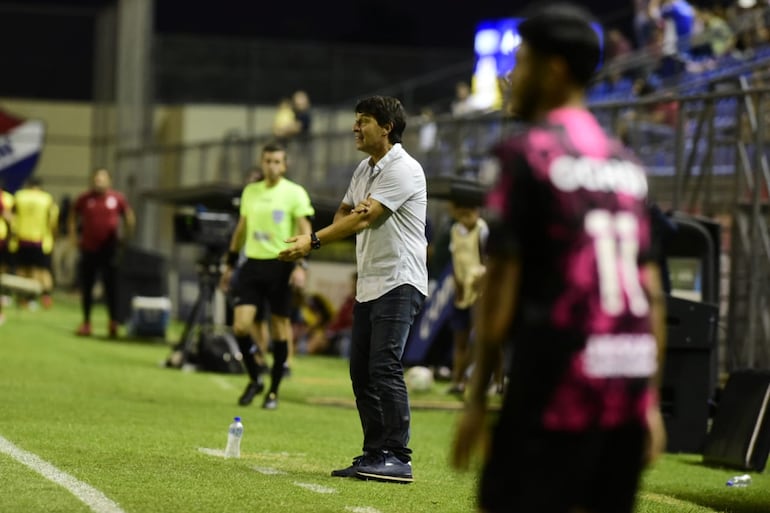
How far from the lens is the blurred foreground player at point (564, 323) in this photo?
407 cm

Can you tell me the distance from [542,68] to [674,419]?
7.86 metres

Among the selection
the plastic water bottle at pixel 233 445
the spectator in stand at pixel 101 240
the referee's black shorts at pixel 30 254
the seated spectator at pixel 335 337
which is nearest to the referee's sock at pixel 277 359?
the plastic water bottle at pixel 233 445

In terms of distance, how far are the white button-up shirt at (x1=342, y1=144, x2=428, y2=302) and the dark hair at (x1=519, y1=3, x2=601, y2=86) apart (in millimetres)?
4353

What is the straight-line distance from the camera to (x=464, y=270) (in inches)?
620

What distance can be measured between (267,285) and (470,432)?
8895 millimetres

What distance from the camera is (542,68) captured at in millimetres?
4293

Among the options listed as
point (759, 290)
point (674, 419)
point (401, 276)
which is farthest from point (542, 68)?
point (759, 290)

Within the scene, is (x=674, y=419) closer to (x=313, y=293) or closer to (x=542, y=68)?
(x=542, y=68)

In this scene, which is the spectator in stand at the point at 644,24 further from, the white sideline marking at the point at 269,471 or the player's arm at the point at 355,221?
the white sideline marking at the point at 269,471

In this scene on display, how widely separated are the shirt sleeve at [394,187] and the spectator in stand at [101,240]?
42.2 feet

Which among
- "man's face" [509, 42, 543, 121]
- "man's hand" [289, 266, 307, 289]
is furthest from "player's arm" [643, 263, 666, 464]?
"man's hand" [289, 266, 307, 289]

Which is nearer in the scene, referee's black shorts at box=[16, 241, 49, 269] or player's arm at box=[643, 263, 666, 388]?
player's arm at box=[643, 263, 666, 388]

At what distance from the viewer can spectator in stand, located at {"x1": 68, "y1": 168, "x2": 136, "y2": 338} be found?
2128 centimetres

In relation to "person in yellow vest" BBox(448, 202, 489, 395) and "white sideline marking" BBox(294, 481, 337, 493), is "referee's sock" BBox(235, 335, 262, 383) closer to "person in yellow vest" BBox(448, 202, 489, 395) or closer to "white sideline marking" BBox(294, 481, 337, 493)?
"person in yellow vest" BBox(448, 202, 489, 395)
